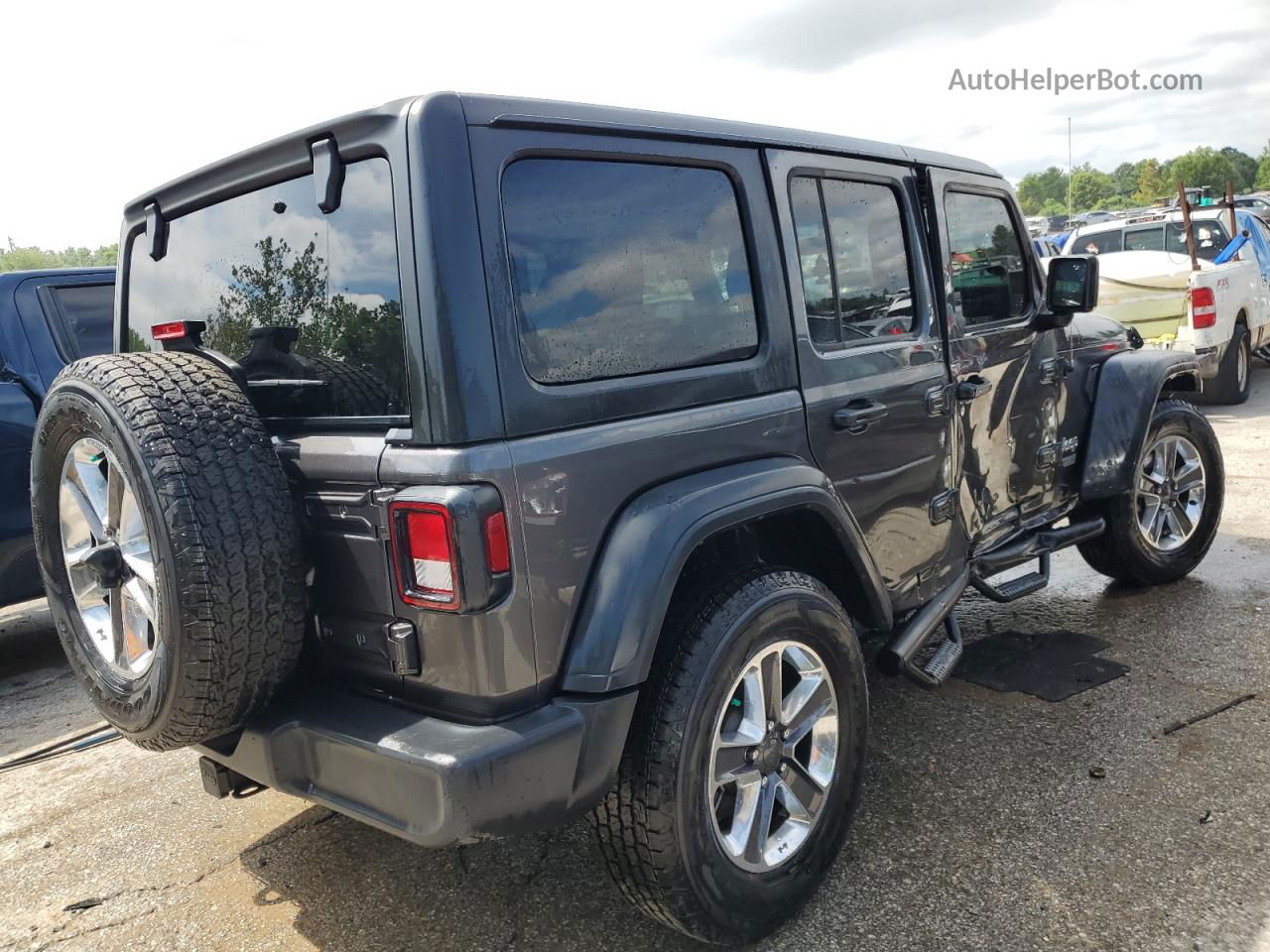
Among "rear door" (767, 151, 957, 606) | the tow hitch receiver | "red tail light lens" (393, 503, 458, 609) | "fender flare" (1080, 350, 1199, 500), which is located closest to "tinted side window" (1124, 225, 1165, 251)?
"fender flare" (1080, 350, 1199, 500)

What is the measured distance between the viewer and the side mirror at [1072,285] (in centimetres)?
372

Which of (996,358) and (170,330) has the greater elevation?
(170,330)

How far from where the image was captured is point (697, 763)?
218 centimetres

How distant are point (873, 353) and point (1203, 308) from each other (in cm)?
764

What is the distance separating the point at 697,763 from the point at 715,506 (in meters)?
0.58

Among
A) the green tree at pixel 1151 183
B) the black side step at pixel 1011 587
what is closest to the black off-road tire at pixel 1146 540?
the black side step at pixel 1011 587

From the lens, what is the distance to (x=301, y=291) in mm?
2287

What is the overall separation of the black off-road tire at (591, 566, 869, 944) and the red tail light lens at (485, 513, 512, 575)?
1.64 ft

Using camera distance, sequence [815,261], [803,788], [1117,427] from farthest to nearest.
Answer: [1117,427], [815,261], [803,788]

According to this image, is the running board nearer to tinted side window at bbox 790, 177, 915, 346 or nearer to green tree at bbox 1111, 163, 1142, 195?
tinted side window at bbox 790, 177, 915, 346

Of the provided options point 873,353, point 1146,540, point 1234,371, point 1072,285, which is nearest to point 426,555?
point 873,353

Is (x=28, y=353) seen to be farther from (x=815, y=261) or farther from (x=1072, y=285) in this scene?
(x=1072, y=285)

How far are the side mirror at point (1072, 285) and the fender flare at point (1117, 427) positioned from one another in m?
0.60

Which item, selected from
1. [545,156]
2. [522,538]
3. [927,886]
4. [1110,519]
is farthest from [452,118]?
[1110,519]
